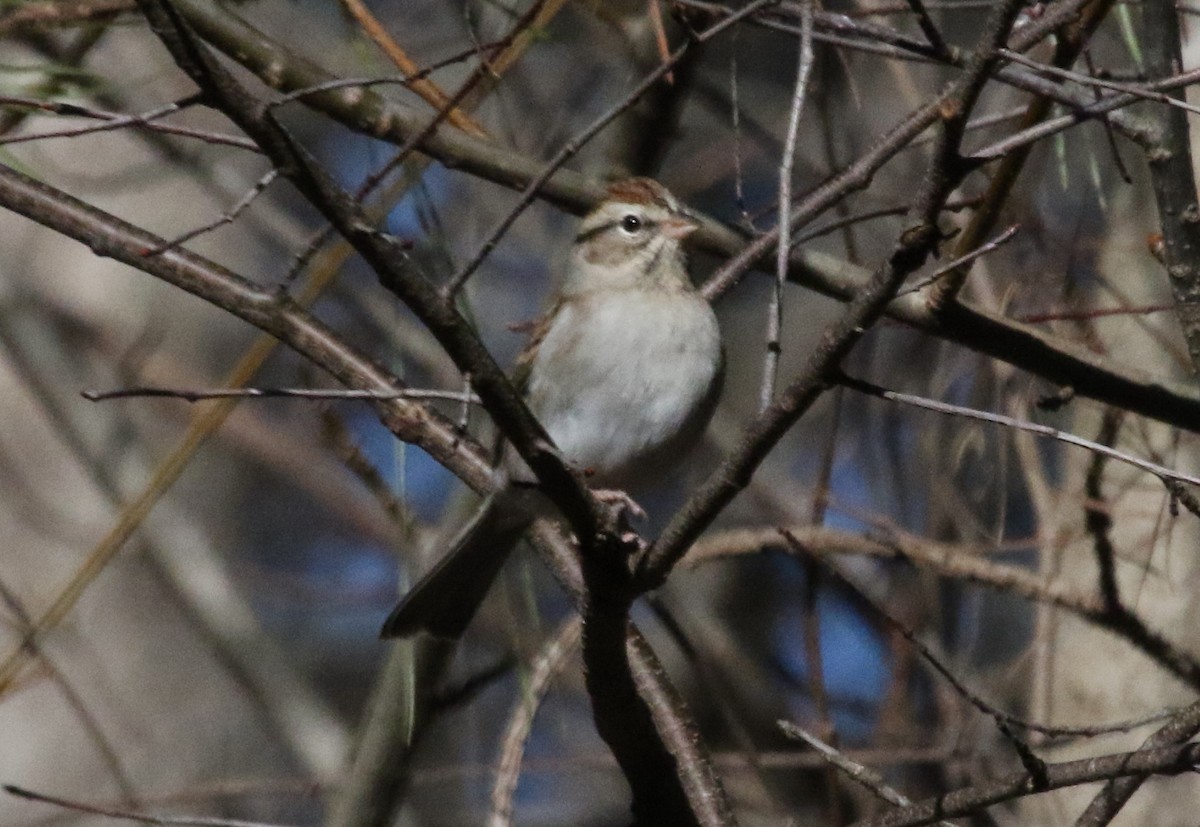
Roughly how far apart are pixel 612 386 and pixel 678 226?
1.44 ft

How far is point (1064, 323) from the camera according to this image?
4012mm

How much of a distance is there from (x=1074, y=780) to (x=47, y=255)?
651 cm

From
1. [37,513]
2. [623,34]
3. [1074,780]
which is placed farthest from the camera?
[37,513]

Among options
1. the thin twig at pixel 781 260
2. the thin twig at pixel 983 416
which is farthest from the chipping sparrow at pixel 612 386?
the thin twig at pixel 983 416

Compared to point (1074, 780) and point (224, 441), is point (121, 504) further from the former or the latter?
point (1074, 780)

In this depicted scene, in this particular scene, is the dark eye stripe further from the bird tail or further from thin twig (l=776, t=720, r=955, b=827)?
thin twig (l=776, t=720, r=955, b=827)

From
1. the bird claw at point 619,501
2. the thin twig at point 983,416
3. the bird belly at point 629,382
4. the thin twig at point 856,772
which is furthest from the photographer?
the bird belly at point 629,382

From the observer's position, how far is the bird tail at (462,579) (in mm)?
3561

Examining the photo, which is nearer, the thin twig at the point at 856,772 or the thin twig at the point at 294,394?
the thin twig at the point at 294,394

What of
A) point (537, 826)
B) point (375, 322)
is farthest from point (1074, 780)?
point (537, 826)

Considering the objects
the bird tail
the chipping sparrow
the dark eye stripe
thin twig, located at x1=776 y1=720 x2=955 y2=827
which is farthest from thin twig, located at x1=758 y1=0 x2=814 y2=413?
the dark eye stripe

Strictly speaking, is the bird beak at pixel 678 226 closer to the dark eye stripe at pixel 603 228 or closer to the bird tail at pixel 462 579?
the dark eye stripe at pixel 603 228

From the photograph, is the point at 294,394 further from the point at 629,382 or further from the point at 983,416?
the point at 629,382

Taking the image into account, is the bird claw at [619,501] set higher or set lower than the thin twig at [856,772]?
higher
